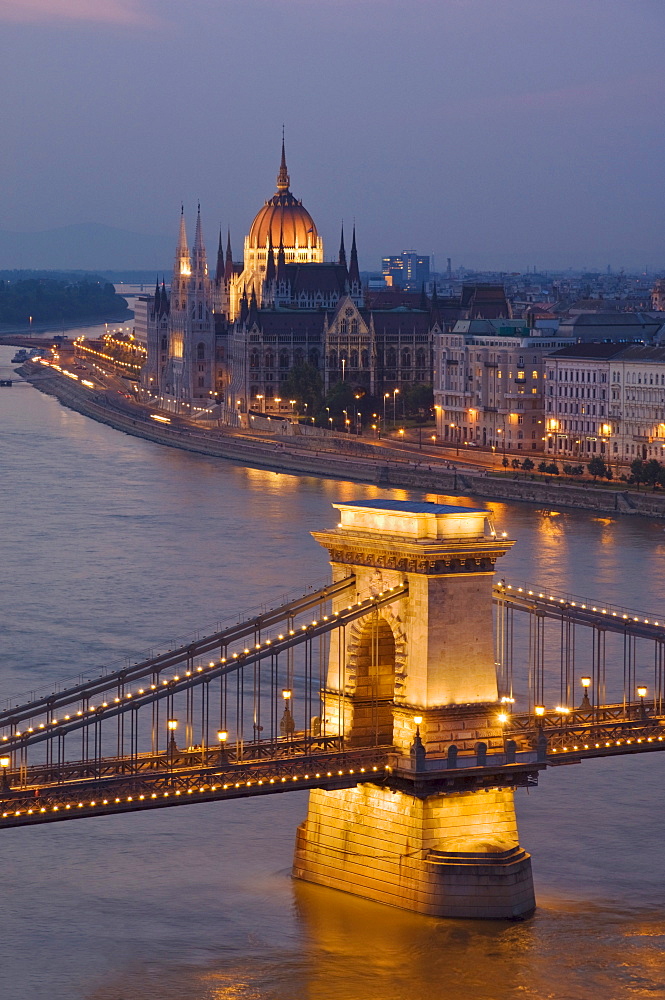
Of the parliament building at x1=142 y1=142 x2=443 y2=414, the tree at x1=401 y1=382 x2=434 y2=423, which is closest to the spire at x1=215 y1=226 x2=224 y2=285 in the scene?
the parliament building at x1=142 y1=142 x2=443 y2=414

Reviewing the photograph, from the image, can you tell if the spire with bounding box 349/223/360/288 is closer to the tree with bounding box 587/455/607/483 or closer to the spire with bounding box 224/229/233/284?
the spire with bounding box 224/229/233/284

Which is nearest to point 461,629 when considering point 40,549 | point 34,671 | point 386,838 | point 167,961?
point 386,838

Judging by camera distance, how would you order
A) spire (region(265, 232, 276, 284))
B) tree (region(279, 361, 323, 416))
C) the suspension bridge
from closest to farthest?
the suspension bridge
tree (region(279, 361, 323, 416))
spire (region(265, 232, 276, 284))

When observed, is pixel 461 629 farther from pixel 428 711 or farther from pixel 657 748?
pixel 657 748

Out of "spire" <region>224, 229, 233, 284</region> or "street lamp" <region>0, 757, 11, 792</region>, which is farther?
"spire" <region>224, 229, 233, 284</region>

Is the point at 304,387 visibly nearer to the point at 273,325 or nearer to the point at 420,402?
the point at 420,402

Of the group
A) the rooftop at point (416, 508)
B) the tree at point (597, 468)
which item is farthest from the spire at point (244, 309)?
the rooftop at point (416, 508)
